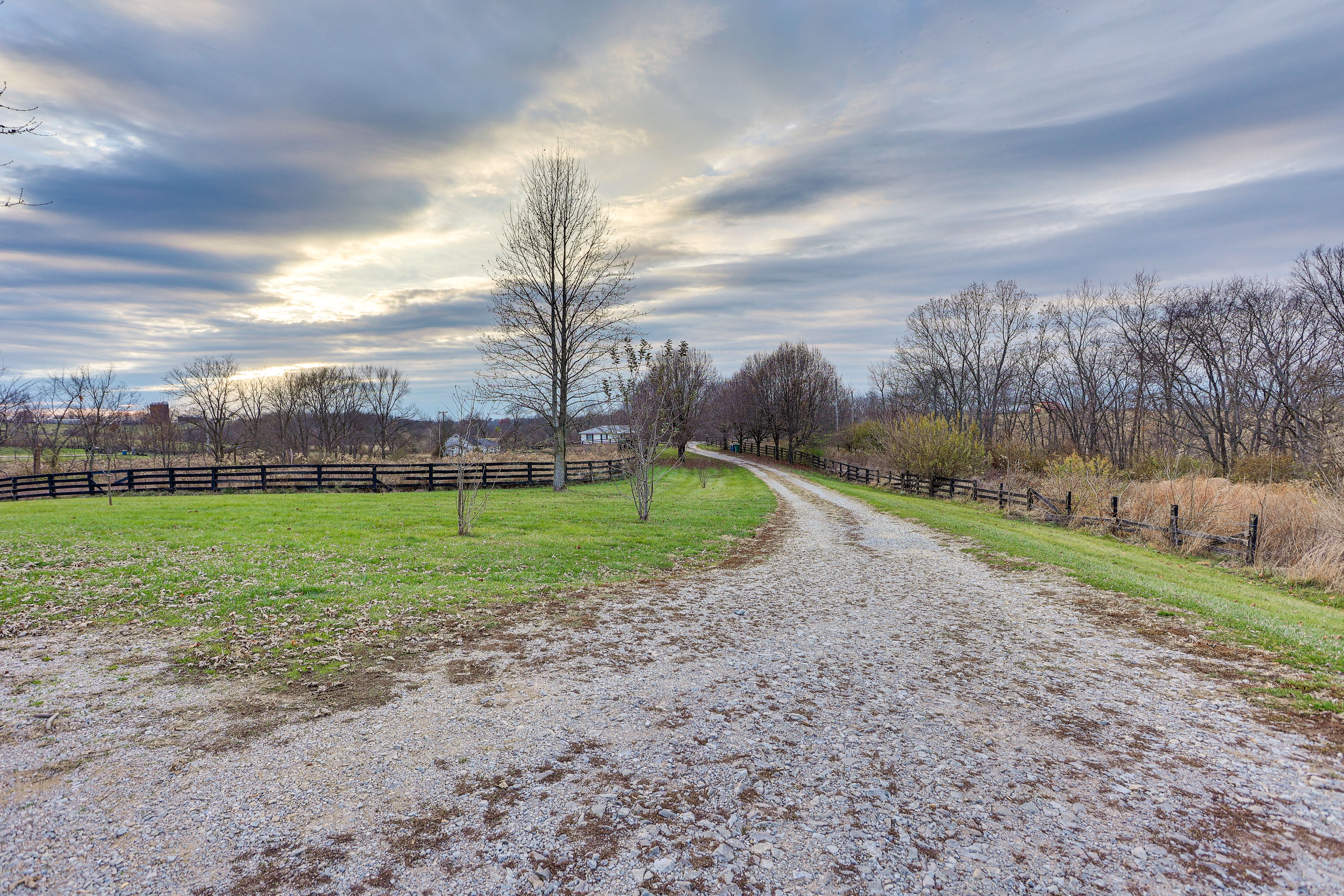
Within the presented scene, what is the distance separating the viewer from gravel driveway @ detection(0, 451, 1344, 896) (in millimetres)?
3291

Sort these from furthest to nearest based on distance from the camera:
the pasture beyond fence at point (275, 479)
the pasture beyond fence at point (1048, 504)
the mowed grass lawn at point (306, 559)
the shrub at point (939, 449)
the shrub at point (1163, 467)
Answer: the shrub at point (939, 449) < the shrub at point (1163, 467) < the pasture beyond fence at point (275, 479) < the pasture beyond fence at point (1048, 504) < the mowed grass lawn at point (306, 559)

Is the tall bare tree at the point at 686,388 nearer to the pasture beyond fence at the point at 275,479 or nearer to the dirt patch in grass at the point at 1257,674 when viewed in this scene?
the pasture beyond fence at the point at 275,479

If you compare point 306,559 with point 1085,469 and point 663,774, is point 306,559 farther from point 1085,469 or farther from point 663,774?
point 1085,469

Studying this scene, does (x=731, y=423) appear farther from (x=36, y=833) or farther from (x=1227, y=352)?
(x=36, y=833)

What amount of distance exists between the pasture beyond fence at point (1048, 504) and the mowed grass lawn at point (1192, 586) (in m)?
0.65

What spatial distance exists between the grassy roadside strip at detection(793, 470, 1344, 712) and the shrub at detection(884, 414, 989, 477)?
9.45m

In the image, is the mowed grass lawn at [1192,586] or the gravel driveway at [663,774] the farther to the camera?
the mowed grass lawn at [1192,586]

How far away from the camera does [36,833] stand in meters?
3.49

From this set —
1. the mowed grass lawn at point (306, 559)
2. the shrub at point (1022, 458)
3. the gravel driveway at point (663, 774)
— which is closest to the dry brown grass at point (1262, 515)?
the gravel driveway at point (663, 774)

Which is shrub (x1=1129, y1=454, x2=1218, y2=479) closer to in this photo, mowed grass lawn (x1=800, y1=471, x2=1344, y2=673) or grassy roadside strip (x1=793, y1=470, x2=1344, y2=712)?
mowed grass lawn (x1=800, y1=471, x2=1344, y2=673)

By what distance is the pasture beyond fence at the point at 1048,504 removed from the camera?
14.9 metres

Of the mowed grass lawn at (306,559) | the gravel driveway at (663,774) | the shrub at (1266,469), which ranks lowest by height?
the gravel driveway at (663,774)

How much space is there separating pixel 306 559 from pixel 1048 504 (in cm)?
2382

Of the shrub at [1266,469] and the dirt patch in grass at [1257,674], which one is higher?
the shrub at [1266,469]
